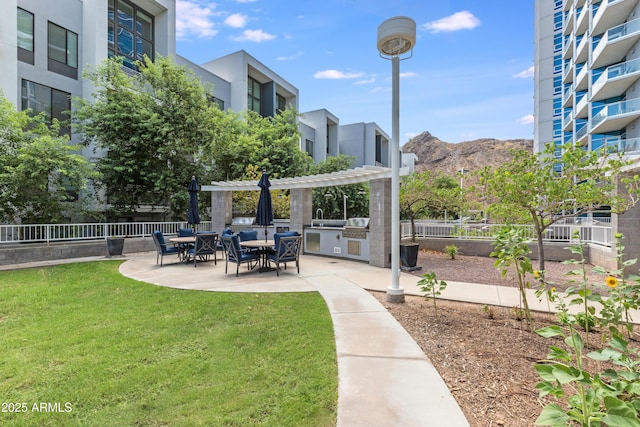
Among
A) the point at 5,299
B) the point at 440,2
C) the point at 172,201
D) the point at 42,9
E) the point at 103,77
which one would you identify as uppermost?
the point at 42,9

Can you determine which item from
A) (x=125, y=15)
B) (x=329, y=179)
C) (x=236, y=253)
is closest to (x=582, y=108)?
(x=329, y=179)

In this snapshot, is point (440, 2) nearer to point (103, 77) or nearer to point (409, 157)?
point (103, 77)

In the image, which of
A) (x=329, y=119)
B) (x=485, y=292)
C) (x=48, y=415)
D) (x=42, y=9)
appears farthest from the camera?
(x=329, y=119)

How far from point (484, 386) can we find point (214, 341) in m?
3.04

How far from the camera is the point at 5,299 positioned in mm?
5906

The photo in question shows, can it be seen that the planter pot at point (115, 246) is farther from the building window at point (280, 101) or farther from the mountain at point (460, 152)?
the mountain at point (460, 152)

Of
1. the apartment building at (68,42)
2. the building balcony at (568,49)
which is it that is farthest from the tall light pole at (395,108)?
the building balcony at (568,49)

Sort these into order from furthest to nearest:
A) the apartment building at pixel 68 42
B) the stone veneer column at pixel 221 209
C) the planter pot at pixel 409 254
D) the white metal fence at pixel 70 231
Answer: the stone veneer column at pixel 221 209
the apartment building at pixel 68 42
the white metal fence at pixel 70 231
the planter pot at pixel 409 254

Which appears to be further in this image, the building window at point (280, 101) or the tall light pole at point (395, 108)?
the building window at point (280, 101)

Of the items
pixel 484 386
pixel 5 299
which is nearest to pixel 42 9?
pixel 5 299

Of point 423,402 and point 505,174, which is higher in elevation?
point 505,174

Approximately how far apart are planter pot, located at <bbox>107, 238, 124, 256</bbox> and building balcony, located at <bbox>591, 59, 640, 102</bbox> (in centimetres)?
2878

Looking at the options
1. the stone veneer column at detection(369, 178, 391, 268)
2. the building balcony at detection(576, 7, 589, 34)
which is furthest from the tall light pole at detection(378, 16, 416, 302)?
the building balcony at detection(576, 7, 589, 34)

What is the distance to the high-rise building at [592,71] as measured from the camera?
19.4m
